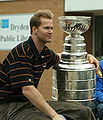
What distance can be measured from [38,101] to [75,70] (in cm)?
53

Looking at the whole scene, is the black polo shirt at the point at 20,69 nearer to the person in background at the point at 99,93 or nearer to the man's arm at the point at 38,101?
the man's arm at the point at 38,101

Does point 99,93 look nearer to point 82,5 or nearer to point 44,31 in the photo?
point 44,31

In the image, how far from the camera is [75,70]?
10.7 feet

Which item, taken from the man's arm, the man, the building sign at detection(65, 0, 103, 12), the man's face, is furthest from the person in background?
the building sign at detection(65, 0, 103, 12)

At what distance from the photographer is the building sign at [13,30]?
8000 millimetres

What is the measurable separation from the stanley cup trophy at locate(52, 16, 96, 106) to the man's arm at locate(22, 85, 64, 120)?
0.42 meters

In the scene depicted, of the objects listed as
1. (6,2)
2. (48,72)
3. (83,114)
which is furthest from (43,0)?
(83,114)

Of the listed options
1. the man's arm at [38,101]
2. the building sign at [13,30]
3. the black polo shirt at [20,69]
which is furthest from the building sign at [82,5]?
the man's arm at [38,101]

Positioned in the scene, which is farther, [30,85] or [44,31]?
[44,31]

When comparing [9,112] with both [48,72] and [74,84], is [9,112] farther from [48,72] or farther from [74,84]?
[48,72]

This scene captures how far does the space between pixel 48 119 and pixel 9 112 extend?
1.32 feet

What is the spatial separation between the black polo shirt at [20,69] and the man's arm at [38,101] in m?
0.06

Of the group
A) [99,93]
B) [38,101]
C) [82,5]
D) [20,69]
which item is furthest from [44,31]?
[82,5]

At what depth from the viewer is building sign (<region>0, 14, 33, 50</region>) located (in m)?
8.00
